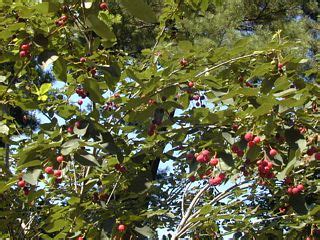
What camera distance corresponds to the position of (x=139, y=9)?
726mm

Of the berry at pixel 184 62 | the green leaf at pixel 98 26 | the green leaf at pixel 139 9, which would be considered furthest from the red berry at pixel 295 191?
the green leaf at pixel 139 9

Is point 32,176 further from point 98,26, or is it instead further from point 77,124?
point 98,26

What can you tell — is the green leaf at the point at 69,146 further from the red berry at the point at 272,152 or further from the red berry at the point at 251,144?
the red berry at the point at 272,152

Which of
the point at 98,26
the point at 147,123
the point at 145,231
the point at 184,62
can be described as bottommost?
the point at 145,231

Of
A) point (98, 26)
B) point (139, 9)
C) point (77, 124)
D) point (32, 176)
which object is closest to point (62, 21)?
point (77, 124)

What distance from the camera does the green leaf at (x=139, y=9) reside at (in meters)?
0.72

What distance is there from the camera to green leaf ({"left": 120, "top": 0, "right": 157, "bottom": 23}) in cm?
72

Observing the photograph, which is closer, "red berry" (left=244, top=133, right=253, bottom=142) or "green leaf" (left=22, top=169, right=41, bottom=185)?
"green leaf" (left=22, top=169, right=41, bottom=185)

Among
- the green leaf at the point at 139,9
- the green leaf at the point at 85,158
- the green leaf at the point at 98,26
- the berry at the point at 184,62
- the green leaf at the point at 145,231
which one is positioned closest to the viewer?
the green leaf at the point at 139,9

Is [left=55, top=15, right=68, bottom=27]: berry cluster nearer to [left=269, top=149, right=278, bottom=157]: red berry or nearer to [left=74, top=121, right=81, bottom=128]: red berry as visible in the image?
[left=74, top=121, right=81, bottom=128]: red berry

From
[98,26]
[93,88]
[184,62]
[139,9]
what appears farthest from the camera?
[184,62]

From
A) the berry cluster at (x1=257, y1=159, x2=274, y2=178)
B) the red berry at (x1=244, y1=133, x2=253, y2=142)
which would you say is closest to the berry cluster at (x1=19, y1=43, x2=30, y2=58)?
the red berry at (x1=244, y1=133, x2=253, y2=142)

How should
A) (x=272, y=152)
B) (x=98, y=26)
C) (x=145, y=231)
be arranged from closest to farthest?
(x=98, y=26) → (x=272, y=152) → (x=145, y=231)

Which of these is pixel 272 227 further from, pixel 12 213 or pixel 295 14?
pixel 295 14
